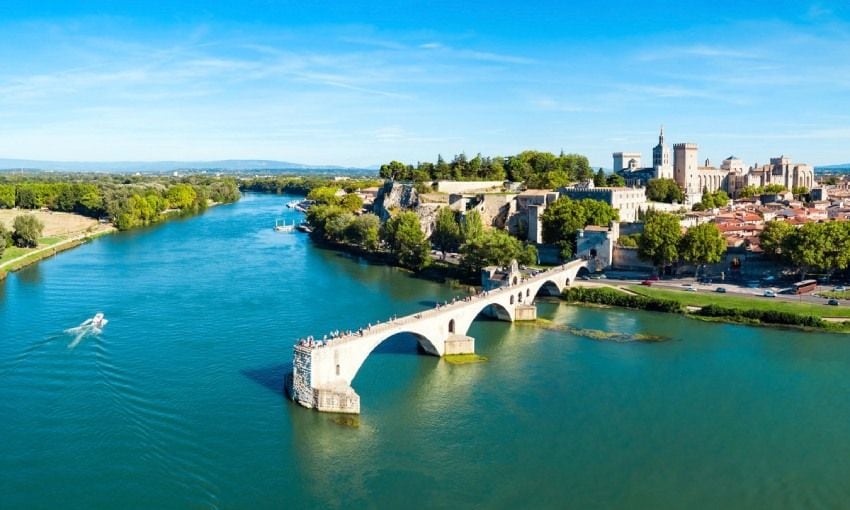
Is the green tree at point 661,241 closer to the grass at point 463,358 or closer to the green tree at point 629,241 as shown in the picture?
the green tree at point 629,241

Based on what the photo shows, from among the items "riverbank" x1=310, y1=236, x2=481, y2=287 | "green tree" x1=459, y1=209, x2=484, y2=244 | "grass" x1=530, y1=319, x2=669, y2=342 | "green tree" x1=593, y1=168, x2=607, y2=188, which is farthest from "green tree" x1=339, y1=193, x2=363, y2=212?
"grass" x1=530, y1=319, x2=669, y2=342

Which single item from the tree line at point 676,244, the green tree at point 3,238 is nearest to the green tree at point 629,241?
the tree line at point 676,244

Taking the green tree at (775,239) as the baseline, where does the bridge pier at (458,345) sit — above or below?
below

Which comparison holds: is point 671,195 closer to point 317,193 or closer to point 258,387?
point 317,193

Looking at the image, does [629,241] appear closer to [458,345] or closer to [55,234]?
[458,345]

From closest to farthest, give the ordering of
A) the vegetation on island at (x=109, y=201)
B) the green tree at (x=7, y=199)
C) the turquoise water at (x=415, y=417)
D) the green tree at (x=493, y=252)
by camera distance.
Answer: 1. the turquoise water at (x=415, y=417)
2. the green tree at (x=493, y=252)
3. the vegetation on island at (x=109, y=201)
4. the green tree at (x=7, y=199)

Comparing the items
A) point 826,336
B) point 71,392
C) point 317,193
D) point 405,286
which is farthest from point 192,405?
point 317,193

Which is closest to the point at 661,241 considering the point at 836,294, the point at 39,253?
the point at 836,294
